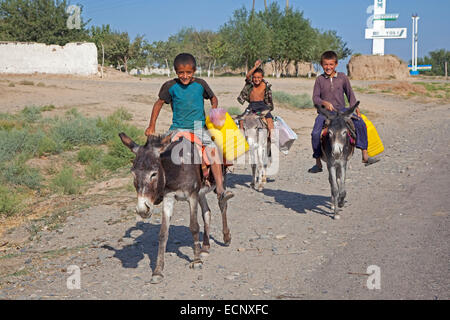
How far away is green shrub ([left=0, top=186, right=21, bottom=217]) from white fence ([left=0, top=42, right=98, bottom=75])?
36.7 metres

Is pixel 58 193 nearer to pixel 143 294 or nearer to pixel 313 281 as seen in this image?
pixel 143 294

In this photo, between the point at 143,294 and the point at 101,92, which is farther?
the point at 101,92

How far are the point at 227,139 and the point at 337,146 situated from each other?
2432 mm

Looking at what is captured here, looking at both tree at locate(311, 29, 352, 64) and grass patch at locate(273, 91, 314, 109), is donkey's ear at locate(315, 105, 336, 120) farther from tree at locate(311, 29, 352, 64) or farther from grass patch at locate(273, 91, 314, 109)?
tree at locate(311, 29, 352, 64)

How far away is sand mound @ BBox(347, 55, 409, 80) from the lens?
66188 millimetres

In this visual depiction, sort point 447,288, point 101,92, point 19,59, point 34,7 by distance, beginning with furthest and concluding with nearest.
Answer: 1. point 34,7
2. point 19,59
3. point 101,92
4. point 447,288

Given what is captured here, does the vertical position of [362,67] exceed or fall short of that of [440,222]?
it exceeds it

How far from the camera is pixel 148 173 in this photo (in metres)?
5.19

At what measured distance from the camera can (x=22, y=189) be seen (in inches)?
491

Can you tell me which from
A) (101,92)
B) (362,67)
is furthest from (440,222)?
(362,67)

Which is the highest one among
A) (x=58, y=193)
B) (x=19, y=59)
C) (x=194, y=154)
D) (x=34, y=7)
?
(x=34, y=7)

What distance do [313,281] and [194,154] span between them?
80.8 inches

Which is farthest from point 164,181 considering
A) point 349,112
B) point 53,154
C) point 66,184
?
point 53,154

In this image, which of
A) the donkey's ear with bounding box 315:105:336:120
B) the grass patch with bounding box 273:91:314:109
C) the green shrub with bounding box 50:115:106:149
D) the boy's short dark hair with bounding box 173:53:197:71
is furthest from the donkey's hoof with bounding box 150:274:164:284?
the grass patch with bounding box 273:91:314:109
